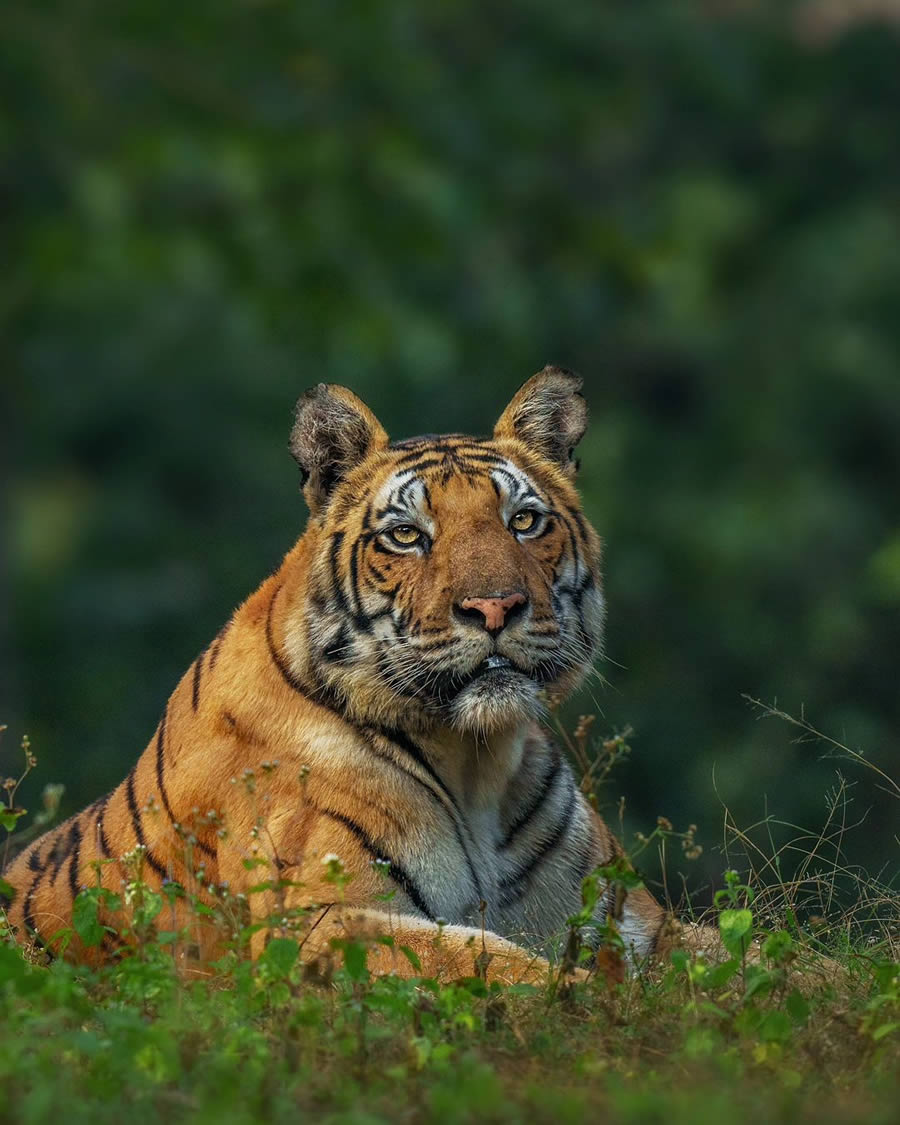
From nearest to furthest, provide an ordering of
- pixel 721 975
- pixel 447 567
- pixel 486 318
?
pixel 721 975
pixel 447 567
pixel 486 318

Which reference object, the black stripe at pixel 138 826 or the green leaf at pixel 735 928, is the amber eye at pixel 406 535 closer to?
the black stripe at pixel 138 826

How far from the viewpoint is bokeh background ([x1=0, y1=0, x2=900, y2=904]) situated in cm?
1045

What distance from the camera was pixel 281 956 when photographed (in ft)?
10.7

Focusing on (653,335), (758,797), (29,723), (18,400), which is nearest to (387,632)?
(758,797)

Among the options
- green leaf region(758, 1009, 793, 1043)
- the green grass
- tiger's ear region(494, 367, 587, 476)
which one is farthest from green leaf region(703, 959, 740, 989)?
tiger's ear region(494, 367, 587, 476)

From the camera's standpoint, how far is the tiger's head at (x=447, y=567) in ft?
13.7

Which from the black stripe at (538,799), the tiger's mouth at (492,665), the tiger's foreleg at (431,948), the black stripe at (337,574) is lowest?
the tiger's foreleg at (431,948)

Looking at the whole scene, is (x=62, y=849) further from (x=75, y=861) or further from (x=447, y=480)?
(x=447, y=480)

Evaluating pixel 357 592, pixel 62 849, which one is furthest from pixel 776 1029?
pixel 62 849

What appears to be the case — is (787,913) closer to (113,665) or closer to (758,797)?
(758,797)

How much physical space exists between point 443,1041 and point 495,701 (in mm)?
1086

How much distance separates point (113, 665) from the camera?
38.9ft

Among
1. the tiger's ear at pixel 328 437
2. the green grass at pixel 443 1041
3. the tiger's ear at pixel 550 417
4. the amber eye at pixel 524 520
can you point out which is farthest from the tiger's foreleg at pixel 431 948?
the tiger's ear at pixel 550 417

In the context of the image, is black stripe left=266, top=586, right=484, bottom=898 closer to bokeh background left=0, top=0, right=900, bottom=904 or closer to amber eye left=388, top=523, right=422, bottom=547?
amber eye left=388, top=523, right=422, bottom=547
